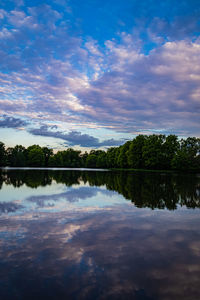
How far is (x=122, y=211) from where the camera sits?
11.5 meters

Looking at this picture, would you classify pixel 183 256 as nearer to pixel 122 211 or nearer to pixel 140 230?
pixel 140 230

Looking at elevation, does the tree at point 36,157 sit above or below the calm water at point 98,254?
above

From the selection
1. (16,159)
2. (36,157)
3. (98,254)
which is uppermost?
(36,157)

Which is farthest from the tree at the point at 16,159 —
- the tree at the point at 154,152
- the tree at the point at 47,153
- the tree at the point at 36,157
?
the tree at the point at 154,152

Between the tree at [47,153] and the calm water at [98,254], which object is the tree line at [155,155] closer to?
the tree at [47,153]

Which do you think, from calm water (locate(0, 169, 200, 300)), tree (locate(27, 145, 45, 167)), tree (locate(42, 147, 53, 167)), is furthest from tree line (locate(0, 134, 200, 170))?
calm water (locate(0, 169, 200, 300))

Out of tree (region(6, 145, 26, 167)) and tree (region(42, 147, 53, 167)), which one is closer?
tree (region(6, 145, 26, 167))

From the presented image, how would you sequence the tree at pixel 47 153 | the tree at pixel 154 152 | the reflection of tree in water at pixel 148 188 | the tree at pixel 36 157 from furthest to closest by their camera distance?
the tree at pixel 47 153 < the tree at pixel 36 157 < the tree at pixel 154 152 < the reflection of tree in water at pixel 148 188

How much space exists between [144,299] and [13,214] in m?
7.63

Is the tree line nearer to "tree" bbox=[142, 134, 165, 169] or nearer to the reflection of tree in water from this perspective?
"tree" bbox=[142, 134, 165, 169]

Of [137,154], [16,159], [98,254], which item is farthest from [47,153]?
[98,254]

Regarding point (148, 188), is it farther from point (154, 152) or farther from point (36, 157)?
point (36, 157)

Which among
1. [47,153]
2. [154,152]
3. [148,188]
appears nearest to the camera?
[148,188]

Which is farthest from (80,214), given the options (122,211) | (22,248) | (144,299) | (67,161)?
(67,161)
